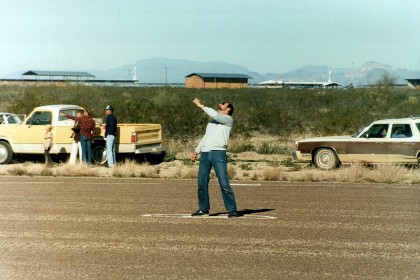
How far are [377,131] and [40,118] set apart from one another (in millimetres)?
10380

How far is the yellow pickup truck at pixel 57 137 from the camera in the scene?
69.9ft

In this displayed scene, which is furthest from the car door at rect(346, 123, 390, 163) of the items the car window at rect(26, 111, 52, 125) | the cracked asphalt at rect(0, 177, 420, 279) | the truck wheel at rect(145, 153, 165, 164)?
the car window at rect(26, 111, 52, 125)

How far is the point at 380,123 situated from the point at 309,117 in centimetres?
Result: 2145

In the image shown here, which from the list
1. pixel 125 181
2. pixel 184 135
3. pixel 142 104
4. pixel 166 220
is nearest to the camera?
pixel 166 220

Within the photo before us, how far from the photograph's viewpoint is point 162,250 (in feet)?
30.5

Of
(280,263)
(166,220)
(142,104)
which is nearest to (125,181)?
(166,220)

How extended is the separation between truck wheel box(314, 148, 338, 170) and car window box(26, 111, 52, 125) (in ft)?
27.5

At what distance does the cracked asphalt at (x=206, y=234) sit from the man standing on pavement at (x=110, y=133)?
157 inches

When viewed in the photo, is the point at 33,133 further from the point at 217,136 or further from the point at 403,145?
the point at 217,136

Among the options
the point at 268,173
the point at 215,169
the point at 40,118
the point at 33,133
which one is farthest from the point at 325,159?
the point at 215,169

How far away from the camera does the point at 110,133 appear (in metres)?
20.3

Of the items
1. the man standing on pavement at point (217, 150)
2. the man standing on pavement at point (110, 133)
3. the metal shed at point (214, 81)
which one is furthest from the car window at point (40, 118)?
the metal shed at point (214, 81)

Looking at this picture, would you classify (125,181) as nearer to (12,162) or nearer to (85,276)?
(12,162)

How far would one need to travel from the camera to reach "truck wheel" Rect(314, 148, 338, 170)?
20.5 metres
